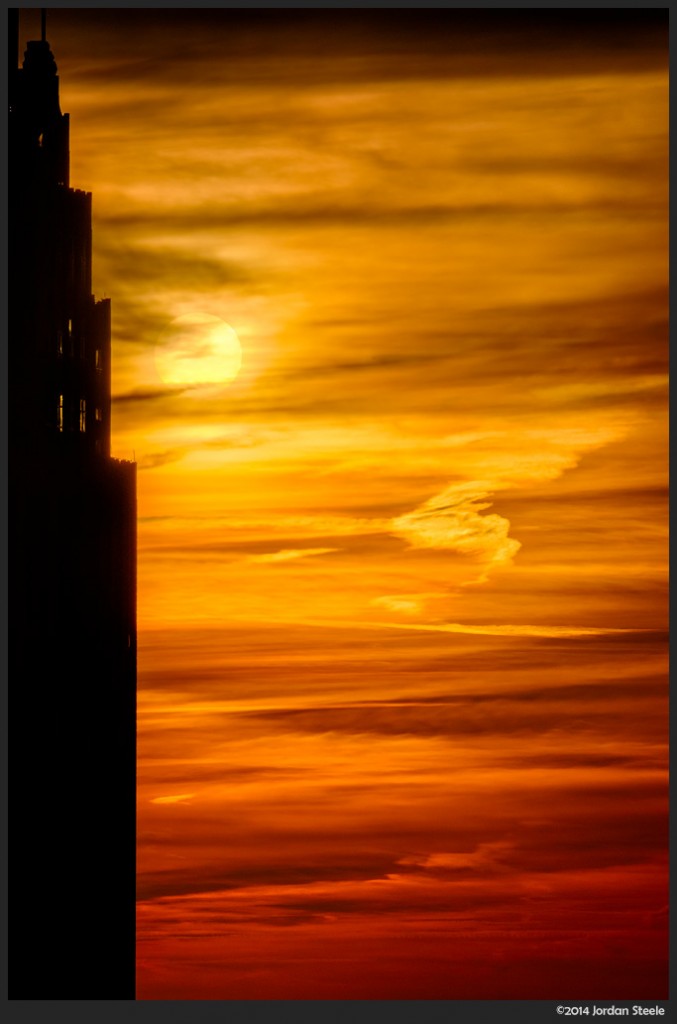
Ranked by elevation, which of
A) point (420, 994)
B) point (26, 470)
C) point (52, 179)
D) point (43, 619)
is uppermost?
point (52, 179)

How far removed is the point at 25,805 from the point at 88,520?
1918 cm

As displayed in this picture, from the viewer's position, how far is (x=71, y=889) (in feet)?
411

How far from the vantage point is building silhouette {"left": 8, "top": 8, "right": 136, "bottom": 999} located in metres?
118

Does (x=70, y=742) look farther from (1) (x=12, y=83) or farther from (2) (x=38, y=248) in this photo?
(1) (x=12, y=83)

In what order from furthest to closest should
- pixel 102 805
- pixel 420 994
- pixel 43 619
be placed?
pixel 102 805
pixel 43 619
pixel 420 994

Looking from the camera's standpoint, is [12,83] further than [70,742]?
No

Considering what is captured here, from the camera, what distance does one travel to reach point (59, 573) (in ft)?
395

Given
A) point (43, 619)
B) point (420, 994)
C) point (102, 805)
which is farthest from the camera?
point (102, 805)

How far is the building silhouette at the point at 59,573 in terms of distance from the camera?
118 meters

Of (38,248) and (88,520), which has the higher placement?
(38,248)

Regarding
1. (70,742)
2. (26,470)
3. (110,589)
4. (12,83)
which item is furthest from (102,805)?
(12,83)

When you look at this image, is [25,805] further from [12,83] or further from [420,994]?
[12,83]

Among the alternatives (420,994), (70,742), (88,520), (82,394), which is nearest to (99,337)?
(82,394)

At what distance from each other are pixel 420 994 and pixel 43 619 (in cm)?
3353
